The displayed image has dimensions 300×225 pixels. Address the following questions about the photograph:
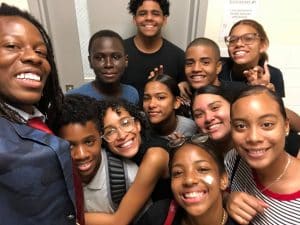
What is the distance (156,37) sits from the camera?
2.09 metres

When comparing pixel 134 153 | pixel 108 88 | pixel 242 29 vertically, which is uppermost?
pixel 242 29

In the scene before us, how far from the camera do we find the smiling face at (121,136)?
4.43ft

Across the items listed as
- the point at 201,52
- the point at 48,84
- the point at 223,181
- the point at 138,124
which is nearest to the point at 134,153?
the point at 138,124

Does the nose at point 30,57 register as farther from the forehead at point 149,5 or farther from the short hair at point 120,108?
the forehead at point 149,5

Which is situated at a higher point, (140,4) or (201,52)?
(140,4)

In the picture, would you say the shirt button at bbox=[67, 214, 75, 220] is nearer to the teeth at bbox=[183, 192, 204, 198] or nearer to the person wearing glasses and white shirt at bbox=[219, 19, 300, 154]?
the teeth at bbox=[183, 192, 204, 198]

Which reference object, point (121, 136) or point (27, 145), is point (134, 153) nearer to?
point (121, 136)

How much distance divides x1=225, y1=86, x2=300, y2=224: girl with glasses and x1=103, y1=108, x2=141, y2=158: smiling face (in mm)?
468

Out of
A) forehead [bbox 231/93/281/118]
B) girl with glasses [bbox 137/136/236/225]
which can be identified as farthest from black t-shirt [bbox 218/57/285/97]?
girl with glasses [bbox 137/136/236/225]

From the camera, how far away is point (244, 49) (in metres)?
1.91

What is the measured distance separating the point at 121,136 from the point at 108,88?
0.56 m

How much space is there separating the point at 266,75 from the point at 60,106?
1304mm

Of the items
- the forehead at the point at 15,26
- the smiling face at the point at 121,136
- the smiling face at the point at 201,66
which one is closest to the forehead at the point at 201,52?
the smiling face at the point at 201,66

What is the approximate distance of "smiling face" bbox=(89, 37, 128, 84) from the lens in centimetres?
178
